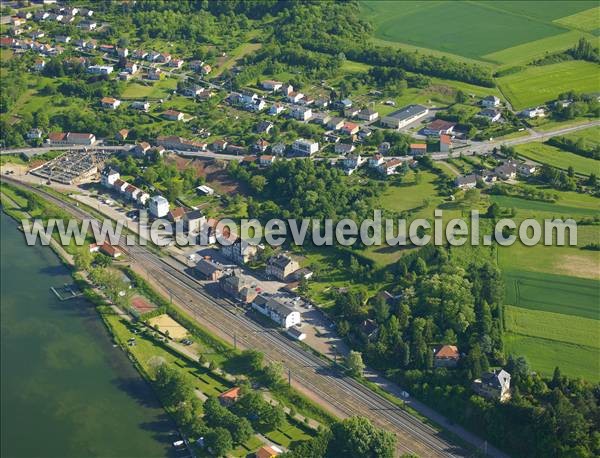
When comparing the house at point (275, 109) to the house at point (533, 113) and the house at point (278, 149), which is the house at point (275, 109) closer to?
the house at point (278, 149)

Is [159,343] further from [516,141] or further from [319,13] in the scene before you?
[319,13]

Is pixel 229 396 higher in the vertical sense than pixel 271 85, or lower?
lower

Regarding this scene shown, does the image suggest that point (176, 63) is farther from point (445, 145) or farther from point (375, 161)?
point (445, 145)

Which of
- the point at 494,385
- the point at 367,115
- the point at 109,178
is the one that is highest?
the point at 367,115

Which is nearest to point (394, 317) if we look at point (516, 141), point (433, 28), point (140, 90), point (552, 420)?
point (552, 420)

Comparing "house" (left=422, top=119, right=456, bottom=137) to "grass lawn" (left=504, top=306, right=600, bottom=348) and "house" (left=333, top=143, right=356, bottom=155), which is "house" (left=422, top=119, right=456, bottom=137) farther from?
"grass lawn" (left=504, top=306, right=600, bottom=348)

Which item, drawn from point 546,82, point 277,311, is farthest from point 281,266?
point 546,82

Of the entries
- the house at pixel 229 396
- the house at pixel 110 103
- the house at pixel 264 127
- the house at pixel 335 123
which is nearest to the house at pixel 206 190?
the house at pixel 264 127
